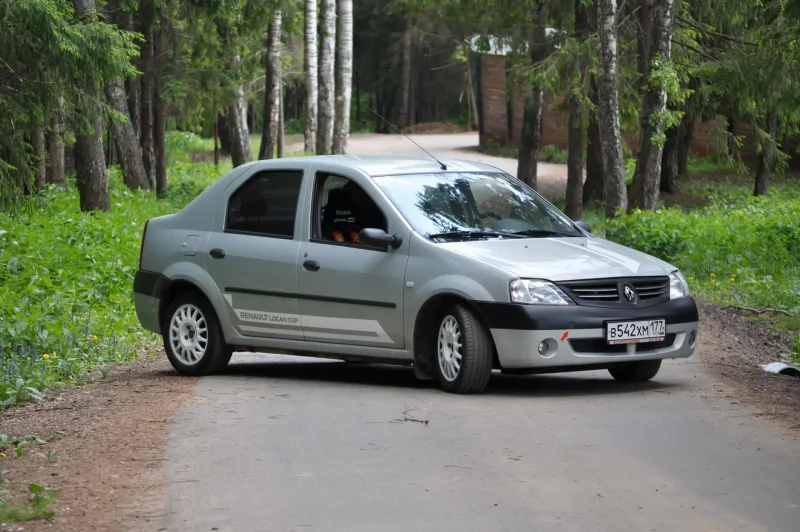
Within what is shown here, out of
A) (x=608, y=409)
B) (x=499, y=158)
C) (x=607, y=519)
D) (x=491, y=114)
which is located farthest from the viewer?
(x=491, y=114)

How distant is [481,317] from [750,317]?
6272 millimetres

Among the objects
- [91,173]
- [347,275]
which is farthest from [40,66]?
[91,173]

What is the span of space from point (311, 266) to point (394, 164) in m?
1.08

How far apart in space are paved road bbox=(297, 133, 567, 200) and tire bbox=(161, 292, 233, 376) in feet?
85.4

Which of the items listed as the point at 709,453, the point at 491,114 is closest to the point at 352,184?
the point at 709,453

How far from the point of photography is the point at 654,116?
80.1ft

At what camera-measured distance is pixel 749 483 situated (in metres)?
6.95

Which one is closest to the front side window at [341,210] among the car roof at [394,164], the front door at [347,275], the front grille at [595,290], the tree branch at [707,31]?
the front door at [347,275]

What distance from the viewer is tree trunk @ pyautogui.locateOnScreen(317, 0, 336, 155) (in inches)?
1556

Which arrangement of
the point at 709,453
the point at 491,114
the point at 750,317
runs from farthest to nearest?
the point at 491,114 → the point at 750,317 → the point at 709,453

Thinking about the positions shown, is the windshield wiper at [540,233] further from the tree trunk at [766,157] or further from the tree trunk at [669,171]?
the tree trunk at [669,171]

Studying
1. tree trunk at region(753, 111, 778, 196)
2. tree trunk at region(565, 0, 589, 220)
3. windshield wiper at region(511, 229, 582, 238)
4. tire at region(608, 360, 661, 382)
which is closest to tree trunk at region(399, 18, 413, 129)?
tree trunk at region(753, 111, 778, 196)

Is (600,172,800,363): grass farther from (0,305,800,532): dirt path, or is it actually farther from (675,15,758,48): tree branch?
(0,305,800,532): dirt path

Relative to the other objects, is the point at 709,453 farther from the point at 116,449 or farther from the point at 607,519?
the point at 116,449
